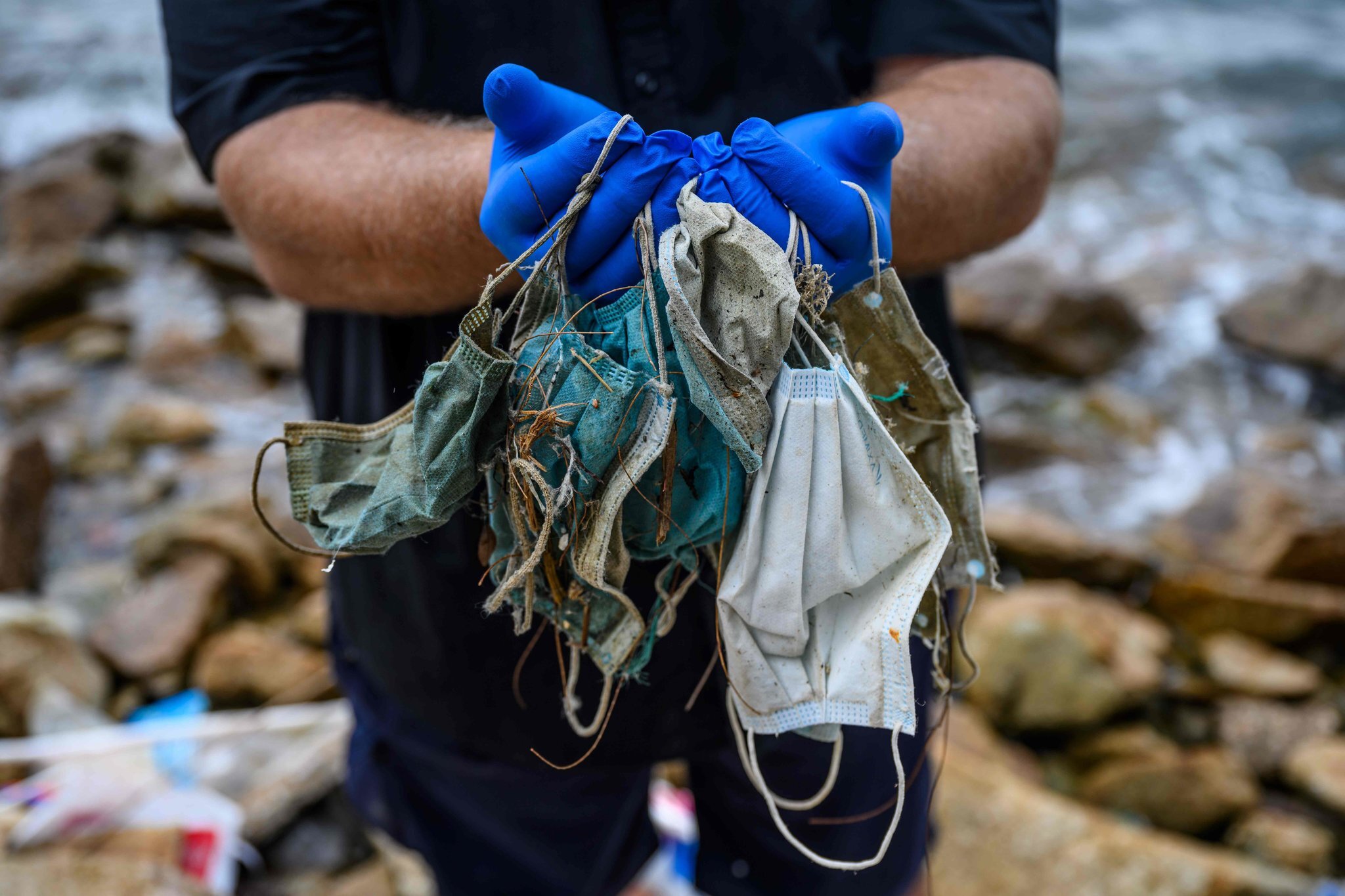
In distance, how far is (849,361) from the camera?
106 centimetres

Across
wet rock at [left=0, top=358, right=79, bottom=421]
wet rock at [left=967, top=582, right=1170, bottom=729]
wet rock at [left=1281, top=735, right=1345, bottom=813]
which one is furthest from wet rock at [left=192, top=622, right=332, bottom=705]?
wet rock at [left=1281, top=735, right=1345, bottom=813]

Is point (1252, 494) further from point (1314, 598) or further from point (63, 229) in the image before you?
point (63, 229)

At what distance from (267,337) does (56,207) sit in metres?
3.37

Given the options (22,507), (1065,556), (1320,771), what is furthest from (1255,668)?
(22,507)

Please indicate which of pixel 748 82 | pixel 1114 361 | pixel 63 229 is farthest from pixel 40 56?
pixel 748 82

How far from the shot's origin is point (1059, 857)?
2.25 meters

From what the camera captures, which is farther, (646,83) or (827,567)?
(646,83)

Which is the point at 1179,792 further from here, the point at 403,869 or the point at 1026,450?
the point at 1026,450

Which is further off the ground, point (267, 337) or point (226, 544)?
point (226, 544)

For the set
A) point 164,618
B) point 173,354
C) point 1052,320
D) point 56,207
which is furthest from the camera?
point 56,207

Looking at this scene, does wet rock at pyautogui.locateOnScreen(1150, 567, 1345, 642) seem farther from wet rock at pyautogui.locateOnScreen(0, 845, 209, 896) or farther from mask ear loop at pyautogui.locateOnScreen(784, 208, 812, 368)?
wet rock at pyautogui.locateOnScreen(0, 845, 209, 896)

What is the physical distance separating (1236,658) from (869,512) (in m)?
3.11

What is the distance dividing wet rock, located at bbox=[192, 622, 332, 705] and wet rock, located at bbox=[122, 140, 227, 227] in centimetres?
546

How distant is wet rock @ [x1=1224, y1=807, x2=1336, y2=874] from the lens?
101 inches
